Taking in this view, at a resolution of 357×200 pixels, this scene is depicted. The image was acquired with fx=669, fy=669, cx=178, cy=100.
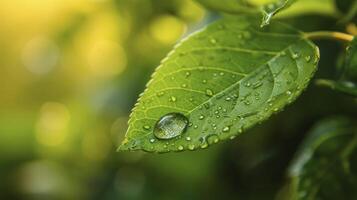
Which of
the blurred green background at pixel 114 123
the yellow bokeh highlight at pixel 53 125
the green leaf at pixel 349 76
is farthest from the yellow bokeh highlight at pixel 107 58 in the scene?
the green leaf at pixel 349 76

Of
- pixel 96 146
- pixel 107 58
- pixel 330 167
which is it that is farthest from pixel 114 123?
pixel 330 167

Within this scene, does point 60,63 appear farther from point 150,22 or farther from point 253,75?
point 253,75

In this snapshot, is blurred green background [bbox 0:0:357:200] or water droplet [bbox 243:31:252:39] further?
blurred green background [bbox 0:0:357:200]

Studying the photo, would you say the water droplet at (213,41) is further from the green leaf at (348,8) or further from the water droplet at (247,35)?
the green leaf at (348,8)

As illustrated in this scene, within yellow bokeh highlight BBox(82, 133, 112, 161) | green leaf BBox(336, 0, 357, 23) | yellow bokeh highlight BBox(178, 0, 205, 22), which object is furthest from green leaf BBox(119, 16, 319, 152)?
yellow bokeh highlight BBox(82, 133, 112, 161)

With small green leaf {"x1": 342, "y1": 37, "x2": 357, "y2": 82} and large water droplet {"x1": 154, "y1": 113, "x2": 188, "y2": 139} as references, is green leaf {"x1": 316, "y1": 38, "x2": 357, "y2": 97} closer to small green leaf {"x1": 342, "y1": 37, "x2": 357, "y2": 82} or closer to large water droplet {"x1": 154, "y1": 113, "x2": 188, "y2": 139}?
small green leaf {"x1": 342, "y1": 37, "x2": 357, "y2": 82}

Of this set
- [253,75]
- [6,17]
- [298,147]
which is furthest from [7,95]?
[253,75]

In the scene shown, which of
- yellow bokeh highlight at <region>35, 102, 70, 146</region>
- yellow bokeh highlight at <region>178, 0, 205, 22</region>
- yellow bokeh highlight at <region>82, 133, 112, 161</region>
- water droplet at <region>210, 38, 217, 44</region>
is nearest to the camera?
water droplet at <region>210, 38, 217, 44</region>
